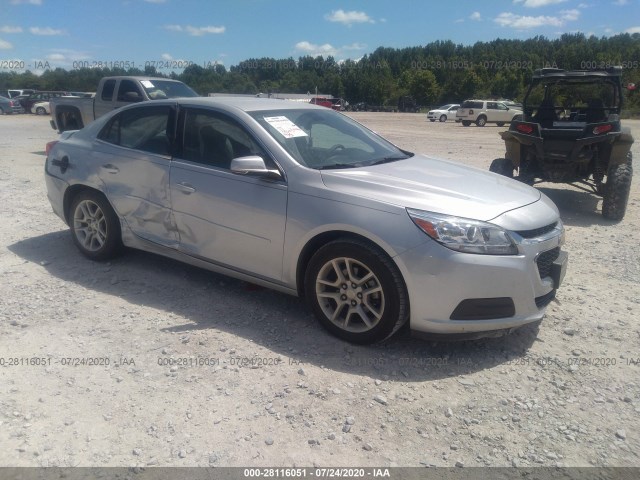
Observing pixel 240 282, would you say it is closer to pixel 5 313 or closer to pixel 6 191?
pixel 5 313

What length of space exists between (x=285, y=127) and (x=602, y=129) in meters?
5.38

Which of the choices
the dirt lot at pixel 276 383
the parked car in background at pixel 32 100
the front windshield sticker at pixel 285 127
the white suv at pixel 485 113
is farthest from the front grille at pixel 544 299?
the parked car in background at pixel 32 100

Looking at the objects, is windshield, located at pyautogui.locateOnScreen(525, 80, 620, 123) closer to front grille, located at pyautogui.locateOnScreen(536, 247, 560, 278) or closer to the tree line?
front grille, located at pyautogui.locateOnScreen(536, 247, 560, 278)

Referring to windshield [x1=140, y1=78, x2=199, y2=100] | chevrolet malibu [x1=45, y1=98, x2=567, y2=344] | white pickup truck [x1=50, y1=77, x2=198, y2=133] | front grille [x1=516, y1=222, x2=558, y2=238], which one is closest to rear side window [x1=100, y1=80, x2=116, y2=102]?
white pickup truck [x1=50, y1=77, x2=198, y2=133]

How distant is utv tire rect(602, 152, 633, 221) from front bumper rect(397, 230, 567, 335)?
4.61 meters

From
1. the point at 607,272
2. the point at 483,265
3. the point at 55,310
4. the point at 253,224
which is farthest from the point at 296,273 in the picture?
the point at 607,272

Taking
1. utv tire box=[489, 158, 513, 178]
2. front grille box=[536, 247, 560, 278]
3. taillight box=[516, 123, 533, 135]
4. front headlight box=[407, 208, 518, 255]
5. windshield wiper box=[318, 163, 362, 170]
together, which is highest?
taillight box=[516, 123, 533, 135]

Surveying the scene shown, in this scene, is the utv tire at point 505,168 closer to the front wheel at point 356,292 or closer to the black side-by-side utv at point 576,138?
the black side-by-side utv at point 576,138

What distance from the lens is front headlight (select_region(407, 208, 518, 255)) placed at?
10.5ft

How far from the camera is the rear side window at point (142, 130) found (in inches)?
178

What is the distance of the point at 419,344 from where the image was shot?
143 inches

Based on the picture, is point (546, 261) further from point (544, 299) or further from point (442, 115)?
point (442, 115)

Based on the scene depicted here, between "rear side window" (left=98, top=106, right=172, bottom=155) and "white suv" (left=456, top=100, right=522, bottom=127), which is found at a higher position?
"white suv" (left=456, top=100, right=522, bottom=127)

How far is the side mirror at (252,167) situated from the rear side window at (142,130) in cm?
106
